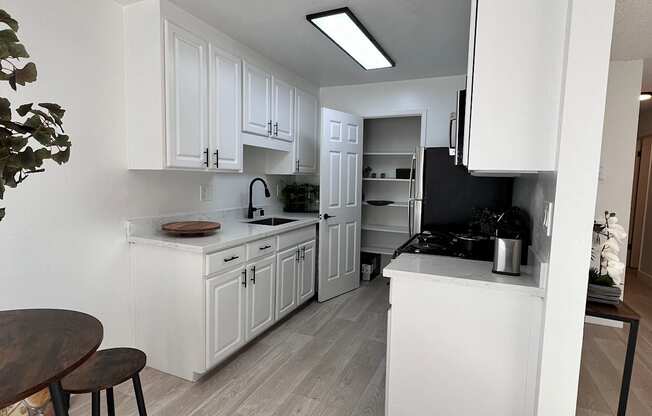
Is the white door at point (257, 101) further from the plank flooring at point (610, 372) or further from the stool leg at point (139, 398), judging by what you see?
the plank flooring at point (610, 372)

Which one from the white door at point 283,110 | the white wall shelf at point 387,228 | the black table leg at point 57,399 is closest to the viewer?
the black table leg at point 57,399

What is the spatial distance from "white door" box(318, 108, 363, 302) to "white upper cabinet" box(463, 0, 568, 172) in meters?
2.12

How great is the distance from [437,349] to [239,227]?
182 cm

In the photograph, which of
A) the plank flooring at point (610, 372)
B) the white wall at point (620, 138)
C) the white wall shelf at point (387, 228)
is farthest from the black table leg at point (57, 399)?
the white wall at point (620, 138)

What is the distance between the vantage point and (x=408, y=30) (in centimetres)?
260

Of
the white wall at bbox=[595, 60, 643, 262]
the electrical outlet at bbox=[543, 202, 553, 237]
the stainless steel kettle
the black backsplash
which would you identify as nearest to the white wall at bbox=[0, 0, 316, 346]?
the black backsplash

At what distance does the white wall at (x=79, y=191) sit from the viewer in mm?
1829

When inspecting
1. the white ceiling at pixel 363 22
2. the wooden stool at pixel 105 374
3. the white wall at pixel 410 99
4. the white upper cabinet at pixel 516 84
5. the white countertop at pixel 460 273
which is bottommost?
the wooden stool at pixel 105 374

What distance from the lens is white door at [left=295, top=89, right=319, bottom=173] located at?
3.74m

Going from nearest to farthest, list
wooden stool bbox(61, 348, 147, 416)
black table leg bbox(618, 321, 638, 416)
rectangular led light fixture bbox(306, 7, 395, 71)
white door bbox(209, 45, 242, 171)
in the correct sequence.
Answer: wooden stool bbox(61, 348, 147, 416)
black table leg bbox(618, 321, 638, 416)
rectangular led light fixture bbox(306, 7, 395, 71)
white door bbox(209, 45, 242, 171)

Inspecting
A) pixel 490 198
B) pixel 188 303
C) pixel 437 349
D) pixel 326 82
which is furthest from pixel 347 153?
pixel 437 349

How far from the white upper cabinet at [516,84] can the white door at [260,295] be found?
1745mm

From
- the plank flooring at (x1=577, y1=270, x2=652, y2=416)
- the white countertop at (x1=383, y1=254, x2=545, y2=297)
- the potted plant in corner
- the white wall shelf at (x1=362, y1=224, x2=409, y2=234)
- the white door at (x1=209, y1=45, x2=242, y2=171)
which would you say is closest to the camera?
the white countertop at (x1=383, y1=254, x2=545, y2=297)

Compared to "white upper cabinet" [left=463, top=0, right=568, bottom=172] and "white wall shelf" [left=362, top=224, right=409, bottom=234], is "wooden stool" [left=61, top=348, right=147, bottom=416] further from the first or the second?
"white wall shelf" [left=362, top=224, right=409, bottom=234]
